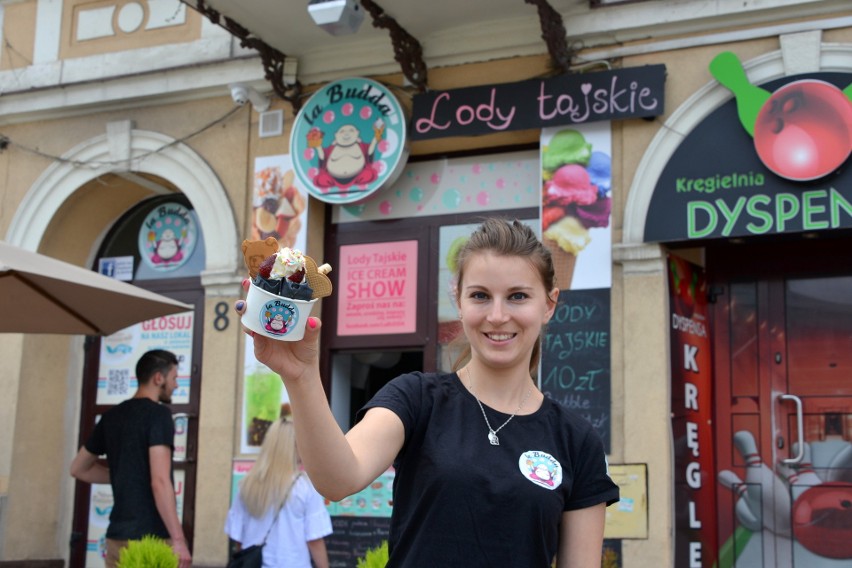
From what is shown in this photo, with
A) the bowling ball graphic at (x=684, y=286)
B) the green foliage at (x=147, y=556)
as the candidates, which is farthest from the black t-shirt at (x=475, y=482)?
the bowling ball graphic at (x=684, y=286)

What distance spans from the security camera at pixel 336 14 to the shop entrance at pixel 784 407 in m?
3.06

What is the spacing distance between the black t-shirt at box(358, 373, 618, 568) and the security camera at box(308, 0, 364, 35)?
16.3ft

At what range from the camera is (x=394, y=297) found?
802cm

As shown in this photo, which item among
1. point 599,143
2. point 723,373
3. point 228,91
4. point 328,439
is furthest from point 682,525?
point 328,439

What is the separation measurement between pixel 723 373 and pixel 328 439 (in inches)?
231

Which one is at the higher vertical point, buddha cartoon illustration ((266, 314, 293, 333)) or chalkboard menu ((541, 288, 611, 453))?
chalkboard menu ((541, 288, 611, 453))

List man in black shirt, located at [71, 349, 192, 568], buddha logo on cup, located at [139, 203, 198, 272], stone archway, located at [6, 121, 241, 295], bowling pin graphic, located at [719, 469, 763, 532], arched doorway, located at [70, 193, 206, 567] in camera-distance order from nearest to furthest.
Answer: man in black shirt, located at [71, 349, 192, 568] < bowling pin graphic, located at [719, 469, 763, 532] < stone archway, located at [6, 121, 241, 295] < arched doorway, located at [70, 193, 206, 567] < buddha logo on cup, located at [139, 203, 198, 272]

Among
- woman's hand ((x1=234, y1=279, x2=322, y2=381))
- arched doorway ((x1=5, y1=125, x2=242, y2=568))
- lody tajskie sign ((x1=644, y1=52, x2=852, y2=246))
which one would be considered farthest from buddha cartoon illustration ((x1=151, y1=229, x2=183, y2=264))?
woman's hand ((x1=234, y1=279, x2=322, y2=381))

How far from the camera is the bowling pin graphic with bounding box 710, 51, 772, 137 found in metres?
6.61

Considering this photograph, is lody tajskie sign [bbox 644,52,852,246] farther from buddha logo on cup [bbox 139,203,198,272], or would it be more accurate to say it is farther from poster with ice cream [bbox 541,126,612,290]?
buddha logo on cup [bbox 139,203,198,272]

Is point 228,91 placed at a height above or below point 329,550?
above

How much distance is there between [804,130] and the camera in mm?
6418

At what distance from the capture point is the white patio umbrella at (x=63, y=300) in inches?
226

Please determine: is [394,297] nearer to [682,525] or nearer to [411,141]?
[411,141]
